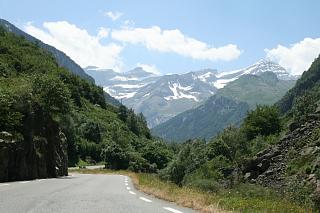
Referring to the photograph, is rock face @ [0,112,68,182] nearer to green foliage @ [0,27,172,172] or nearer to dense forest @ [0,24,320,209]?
dense forest @ [0,24,320,209]

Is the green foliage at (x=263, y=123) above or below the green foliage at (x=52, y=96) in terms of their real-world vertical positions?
above

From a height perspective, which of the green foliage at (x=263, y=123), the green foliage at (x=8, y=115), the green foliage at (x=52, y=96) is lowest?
the green foliage at (x=8, y=115)

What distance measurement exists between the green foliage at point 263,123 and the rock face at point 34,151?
61349mm

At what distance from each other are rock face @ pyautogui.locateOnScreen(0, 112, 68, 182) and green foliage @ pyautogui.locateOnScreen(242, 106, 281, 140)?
61349mm

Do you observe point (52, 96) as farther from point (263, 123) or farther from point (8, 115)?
point (263, 123)

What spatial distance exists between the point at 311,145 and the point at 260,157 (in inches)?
345

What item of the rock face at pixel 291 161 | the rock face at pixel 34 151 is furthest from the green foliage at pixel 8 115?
the rock face at pixel 291 161

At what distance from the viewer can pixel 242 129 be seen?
10975 cm

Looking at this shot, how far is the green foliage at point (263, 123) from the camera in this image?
4129 inches

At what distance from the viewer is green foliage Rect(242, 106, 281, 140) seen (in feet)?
344

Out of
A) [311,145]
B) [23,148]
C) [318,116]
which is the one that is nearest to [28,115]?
[23,148]

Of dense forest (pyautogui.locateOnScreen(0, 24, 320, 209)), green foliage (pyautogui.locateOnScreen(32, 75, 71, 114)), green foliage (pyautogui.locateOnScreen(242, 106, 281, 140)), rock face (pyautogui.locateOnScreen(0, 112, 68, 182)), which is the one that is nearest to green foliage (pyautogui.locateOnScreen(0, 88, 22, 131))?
dense forest (pyautogui.locateOnScreen(0, 24, 320, 209))

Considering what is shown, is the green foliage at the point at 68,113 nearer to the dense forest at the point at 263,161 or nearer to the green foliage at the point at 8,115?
the green foliage at the point at 8,115

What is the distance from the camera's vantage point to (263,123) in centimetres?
10562
